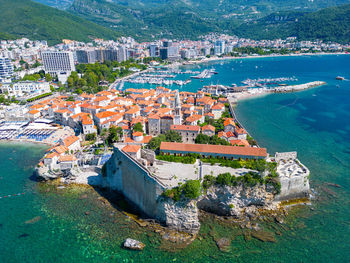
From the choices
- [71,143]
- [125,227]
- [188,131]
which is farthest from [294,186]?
[71,143]

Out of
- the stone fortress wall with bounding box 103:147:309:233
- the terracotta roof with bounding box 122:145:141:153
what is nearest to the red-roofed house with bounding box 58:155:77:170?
the stone fortress wall with bounding box 103:147:309:233

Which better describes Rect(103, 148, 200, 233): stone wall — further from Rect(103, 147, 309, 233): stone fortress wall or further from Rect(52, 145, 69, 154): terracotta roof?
Rect(52, 145, 69, 154): terracotta roof

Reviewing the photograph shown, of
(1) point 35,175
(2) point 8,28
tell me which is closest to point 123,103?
(1) point 35,175

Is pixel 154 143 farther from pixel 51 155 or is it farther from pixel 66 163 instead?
pixel 51 155

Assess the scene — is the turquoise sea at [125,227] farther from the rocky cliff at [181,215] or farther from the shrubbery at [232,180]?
the shrubbery at [232,180]

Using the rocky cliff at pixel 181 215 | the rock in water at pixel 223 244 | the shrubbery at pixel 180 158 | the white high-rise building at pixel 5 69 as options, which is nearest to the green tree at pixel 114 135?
the shrubbery at pixel 180 158

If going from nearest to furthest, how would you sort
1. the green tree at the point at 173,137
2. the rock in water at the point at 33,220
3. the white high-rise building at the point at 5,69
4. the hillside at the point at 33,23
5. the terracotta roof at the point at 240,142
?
the rock in water at the point at 33,220, the terracotta roof at the point at 240,142, the green tree at the point at 173,137, the white high-rise building at the point at 5,69, the hillside at the point at 33,23

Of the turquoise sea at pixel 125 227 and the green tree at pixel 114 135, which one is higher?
the green tree at pixel 114 135
